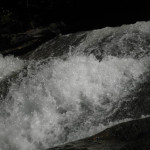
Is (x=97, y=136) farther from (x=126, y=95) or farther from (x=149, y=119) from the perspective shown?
(x=126, y=95)

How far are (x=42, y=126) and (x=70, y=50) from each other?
2.82 metres

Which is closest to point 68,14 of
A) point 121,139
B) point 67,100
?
point 67,100

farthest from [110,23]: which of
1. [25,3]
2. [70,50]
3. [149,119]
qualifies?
[149,119]

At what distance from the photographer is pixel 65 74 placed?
573 cm

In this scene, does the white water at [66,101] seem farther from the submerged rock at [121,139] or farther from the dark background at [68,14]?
the dark background at [68,14]

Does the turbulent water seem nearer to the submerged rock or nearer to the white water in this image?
the white water

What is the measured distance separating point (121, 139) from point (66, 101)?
217cm

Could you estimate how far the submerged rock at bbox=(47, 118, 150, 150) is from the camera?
9.47ft

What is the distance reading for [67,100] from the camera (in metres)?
5.23

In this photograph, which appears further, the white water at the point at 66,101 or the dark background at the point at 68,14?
the dark background at the point at 68,14

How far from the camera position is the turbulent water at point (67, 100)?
4777 millimetres

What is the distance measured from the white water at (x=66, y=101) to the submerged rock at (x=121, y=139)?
1018 mm

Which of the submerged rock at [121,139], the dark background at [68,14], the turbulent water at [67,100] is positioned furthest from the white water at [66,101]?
the dark background at [68,14]

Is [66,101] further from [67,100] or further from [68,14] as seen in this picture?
[68,14]
